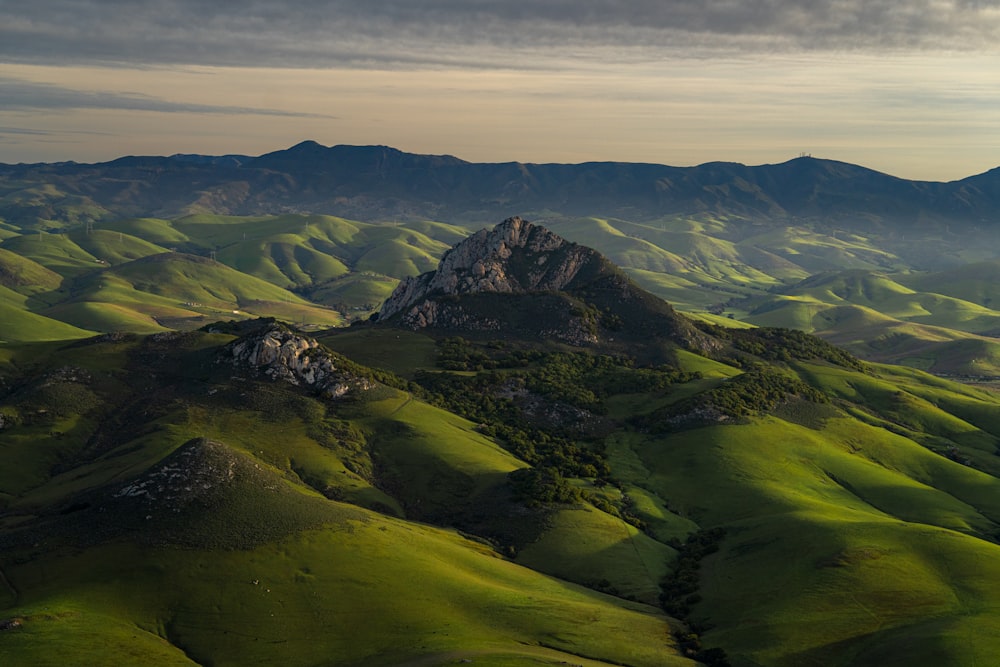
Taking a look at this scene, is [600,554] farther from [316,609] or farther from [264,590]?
[264,590]

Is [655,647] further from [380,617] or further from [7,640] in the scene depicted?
[7,640]

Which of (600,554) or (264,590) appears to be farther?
(600,554)

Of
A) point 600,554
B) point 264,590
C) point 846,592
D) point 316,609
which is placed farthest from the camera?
point 600,554

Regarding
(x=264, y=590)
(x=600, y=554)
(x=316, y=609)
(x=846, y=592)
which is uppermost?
(x=846, y=592)

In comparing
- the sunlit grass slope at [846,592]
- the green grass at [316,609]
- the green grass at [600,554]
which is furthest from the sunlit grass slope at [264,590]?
the sunlit grass slope at [846,592]

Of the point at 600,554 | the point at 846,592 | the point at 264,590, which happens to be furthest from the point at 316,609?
the point at 846,592

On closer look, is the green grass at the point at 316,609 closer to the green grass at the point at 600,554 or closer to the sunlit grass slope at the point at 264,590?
the sunlit grass slope at the point at 264,590

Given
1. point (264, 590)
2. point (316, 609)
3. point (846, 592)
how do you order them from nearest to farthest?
point (316, 609), point (264, 590), point (846, 592)

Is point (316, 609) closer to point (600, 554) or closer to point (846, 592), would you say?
point (600, 554)

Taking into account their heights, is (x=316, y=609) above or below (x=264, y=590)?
below

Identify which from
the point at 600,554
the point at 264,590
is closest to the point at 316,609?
the point at 264,590

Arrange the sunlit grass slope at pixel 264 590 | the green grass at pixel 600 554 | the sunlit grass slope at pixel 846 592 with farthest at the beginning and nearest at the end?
the green grass at pixel 600 554 → the sunlit grass slope at pixel 846 592 → the sunlit grass slope at pixel 264 590

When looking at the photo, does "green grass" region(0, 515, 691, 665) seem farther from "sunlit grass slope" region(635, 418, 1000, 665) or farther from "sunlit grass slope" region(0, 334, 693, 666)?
"sunlit grass slope" region(635, 418, 1000, 665)
